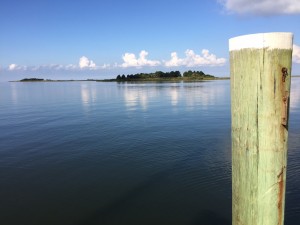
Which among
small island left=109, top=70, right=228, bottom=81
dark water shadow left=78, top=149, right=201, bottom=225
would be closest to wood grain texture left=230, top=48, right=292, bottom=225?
dark water shadow left=78, top=149, right=201, bottom=225

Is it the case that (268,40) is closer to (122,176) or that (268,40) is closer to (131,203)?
(131,203)

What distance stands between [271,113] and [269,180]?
70 centimetres

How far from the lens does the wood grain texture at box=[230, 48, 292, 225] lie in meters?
2.41

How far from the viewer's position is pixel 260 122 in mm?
2529

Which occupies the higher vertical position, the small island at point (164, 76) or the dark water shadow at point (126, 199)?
the small island at point (164, 76)

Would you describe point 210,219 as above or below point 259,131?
below

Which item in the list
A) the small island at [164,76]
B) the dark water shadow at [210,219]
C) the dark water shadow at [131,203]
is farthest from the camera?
the small island at [164,76]

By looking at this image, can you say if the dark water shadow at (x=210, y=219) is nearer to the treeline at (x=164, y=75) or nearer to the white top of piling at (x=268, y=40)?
the white top of piling at (x=268, y=40)

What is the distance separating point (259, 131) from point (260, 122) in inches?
3.8

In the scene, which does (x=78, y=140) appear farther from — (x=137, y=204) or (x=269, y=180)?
(x=269, y=180)

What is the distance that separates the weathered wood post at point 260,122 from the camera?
2393 mm

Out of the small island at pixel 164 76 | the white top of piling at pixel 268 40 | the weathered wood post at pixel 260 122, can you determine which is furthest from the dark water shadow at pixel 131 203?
the small island at pixel 164 76

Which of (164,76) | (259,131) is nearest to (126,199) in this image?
(259,131)

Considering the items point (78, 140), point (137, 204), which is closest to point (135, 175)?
point (137, 204)
